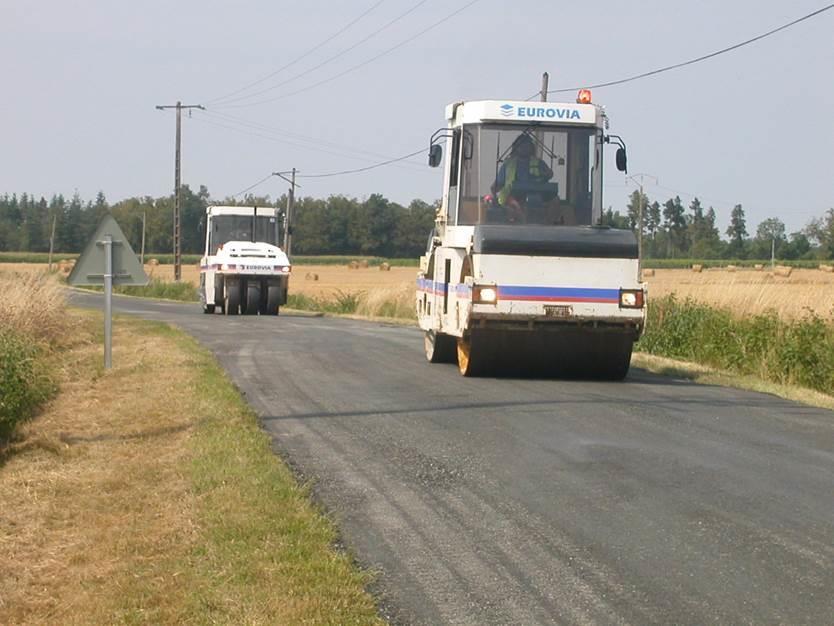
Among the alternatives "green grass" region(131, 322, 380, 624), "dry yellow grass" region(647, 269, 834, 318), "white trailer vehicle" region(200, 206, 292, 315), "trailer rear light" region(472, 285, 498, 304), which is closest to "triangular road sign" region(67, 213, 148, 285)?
"trailer rear light" region(472, 285, 498, 304)

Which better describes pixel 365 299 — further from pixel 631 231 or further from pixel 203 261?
pixel 631 231

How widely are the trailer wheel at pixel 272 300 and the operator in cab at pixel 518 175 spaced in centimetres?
1835

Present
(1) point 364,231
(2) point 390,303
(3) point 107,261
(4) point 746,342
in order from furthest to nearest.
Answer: (1) point 364,231 → (2) point 390,303 → (4) point 746,342 → (3) point 107,261

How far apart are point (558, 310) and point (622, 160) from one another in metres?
2.49

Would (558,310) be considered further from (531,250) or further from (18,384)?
(18,384)

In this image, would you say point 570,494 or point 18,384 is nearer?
point 570,494

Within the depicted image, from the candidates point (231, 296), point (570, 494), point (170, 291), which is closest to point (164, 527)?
point (570, 494)

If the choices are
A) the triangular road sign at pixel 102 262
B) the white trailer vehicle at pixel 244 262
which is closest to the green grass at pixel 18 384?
the triangular road sign at pixel 102 262

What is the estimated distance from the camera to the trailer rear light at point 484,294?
1354 cm

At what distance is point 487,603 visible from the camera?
542 cm

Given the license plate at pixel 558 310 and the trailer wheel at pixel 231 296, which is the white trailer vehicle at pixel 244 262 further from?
the license plate at pixel 558 310

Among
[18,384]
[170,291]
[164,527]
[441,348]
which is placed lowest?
[170,291]

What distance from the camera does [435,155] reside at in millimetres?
15273

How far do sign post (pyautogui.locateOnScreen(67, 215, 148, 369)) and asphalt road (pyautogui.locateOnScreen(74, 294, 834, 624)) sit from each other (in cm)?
192
